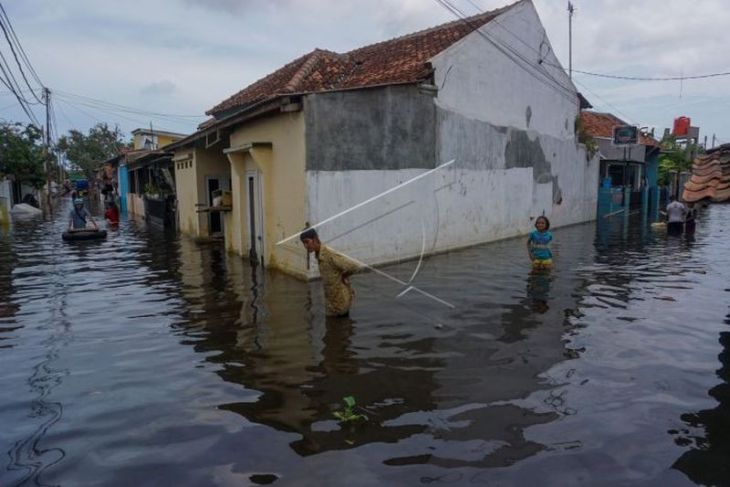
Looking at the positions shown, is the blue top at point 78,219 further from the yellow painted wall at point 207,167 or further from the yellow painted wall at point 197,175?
the yellow painted wall at point 207,167

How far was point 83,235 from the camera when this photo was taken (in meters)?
17.5

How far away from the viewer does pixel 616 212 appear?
86.0ft

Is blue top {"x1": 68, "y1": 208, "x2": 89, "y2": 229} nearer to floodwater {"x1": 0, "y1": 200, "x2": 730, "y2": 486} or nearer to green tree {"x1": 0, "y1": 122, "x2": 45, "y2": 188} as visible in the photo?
floodwater {"x1": 0, "y1": 200, "x2": 730, "y2": 486}

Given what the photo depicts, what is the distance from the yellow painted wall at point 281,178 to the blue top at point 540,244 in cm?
435

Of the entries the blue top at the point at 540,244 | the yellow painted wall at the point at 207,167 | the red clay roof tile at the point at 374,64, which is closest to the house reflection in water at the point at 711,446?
the blue top at the point at 540,244

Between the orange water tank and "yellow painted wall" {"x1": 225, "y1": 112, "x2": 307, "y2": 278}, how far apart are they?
33.1m

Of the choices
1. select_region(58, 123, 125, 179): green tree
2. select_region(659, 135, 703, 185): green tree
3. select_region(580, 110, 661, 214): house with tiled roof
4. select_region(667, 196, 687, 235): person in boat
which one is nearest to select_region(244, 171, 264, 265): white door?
select_region(667, 196, 687, 235): person in boat

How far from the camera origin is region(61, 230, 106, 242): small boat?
1739 cm

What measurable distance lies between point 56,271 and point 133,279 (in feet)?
8.15

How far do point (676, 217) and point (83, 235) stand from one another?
62.6ft

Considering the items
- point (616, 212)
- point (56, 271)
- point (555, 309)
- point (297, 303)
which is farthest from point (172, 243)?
point (616, 212)

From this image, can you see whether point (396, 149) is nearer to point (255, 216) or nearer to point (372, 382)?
point (255, 216)

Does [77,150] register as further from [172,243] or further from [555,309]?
[555,309]

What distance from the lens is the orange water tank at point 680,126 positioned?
1411 inches
